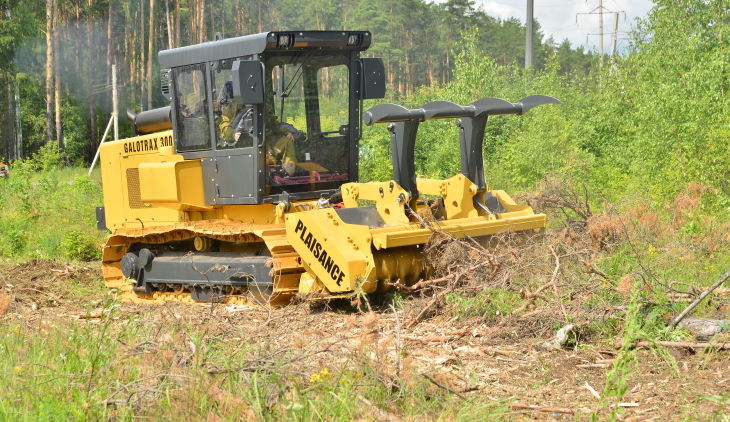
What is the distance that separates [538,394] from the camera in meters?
4.96

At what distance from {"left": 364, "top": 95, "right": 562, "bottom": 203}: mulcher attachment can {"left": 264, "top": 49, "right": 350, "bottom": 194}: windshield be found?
3.42 ft

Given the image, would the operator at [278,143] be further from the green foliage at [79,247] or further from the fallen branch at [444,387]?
the green foliage at [79,247]

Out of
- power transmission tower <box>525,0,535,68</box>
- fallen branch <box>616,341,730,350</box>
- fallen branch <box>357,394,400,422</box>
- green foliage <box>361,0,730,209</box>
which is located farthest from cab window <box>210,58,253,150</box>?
power transmission tower <box>525,0,535,68</box>

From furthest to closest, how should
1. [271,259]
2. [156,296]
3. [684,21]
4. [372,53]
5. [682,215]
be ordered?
[372,53] < [684,21] < [682,215] < [156,296] < [271,259]

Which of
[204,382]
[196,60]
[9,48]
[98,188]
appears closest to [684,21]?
[196,60]

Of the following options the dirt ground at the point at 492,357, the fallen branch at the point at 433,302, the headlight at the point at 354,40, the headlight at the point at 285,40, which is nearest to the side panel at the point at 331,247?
the dirt ground at the point at 492,357

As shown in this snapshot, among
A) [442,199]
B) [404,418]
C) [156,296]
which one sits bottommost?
[156,296]

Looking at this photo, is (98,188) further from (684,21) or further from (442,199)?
(684,21)

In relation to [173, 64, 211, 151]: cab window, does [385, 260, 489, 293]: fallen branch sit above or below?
below

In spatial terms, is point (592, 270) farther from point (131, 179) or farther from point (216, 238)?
point (131, 179)

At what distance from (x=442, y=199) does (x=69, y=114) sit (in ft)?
120

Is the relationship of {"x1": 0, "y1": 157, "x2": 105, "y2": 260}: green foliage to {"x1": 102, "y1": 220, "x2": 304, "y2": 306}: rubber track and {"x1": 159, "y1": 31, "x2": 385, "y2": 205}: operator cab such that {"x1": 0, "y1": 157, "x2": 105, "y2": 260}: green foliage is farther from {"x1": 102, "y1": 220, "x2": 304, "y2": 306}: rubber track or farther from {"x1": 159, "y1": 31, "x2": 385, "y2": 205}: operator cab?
{"x1": 159, "y1": 31, "x2": 385, "y2": 205}: operator cab

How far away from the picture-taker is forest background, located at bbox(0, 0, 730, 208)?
41.9ft

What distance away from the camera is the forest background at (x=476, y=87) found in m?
12.8
